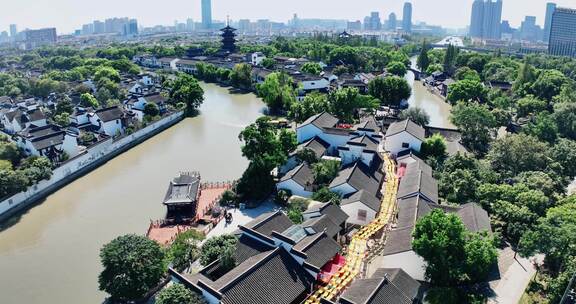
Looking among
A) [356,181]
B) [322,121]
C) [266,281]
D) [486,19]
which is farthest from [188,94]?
[486,19]

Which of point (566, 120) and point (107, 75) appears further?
point (107, 75)

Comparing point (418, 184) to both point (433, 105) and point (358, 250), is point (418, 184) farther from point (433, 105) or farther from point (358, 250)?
point (433, 105)

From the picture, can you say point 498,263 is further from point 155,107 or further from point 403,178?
point 155,107

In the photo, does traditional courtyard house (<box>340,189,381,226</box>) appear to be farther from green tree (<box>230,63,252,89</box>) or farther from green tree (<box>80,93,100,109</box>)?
green tree (<box>230,63,252,89</box>)

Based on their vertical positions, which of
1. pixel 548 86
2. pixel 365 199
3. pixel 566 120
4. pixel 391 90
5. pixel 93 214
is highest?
pixel 548 86

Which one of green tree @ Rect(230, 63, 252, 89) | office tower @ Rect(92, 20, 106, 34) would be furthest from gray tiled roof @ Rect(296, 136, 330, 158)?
office tower @ Rect(92, 20, 106, 34)

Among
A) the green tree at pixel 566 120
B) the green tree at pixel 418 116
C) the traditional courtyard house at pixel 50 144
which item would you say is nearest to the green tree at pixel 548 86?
the green tree at pixel 566 120

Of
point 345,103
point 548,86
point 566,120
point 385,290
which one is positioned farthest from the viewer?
point 548,86
